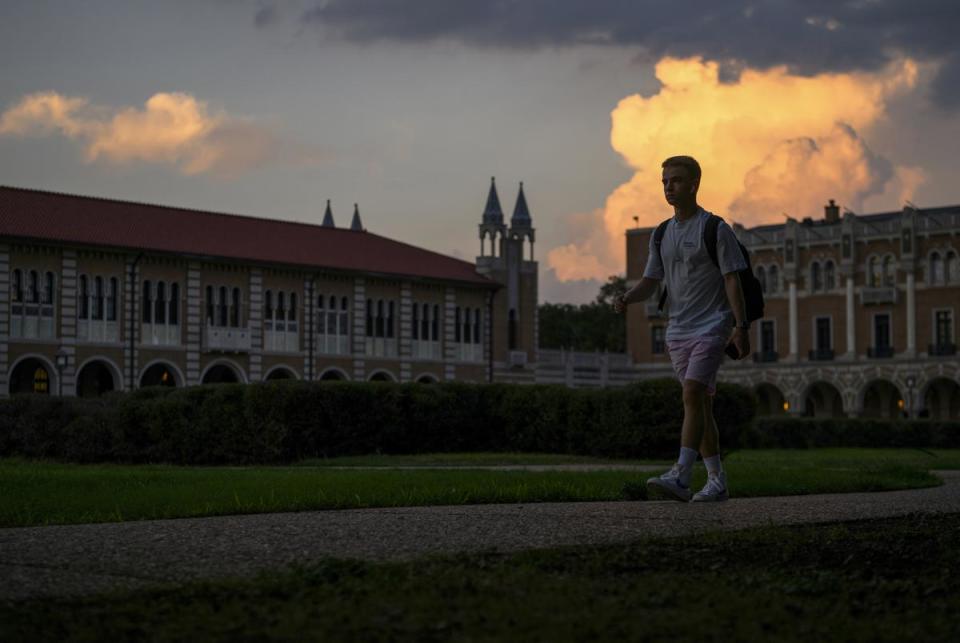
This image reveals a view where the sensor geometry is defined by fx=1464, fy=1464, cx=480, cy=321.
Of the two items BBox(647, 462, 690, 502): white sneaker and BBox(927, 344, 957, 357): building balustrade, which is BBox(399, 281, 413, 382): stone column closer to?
BBox(927, 344, 957, 357): building balustrade

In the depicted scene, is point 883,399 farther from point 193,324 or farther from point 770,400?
point 193,324

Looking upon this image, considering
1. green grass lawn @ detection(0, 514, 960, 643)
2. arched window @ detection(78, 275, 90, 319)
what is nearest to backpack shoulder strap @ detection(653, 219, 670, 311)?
green grass lawn @ detection(0, 514, 960, 643)

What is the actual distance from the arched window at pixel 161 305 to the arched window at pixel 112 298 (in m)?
1.58

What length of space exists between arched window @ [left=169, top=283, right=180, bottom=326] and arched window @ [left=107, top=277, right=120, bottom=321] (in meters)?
2.19

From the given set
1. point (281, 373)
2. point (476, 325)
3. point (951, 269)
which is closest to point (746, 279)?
point (281, 373)

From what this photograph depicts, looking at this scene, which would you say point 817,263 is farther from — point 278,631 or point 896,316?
point 278,631

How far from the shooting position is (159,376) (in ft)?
176

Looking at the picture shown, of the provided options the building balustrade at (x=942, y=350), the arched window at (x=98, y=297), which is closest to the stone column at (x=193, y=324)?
the arched window at (x=98, y=297)

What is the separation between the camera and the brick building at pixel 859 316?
6856 cm

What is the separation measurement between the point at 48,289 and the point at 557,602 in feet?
153

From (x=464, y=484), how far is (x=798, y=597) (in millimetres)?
6381

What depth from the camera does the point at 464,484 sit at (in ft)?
37.2

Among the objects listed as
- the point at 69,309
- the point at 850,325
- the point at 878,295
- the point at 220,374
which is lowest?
the point at 220,374

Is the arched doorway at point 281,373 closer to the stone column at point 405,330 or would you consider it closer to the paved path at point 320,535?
the stone column at point 405,330
